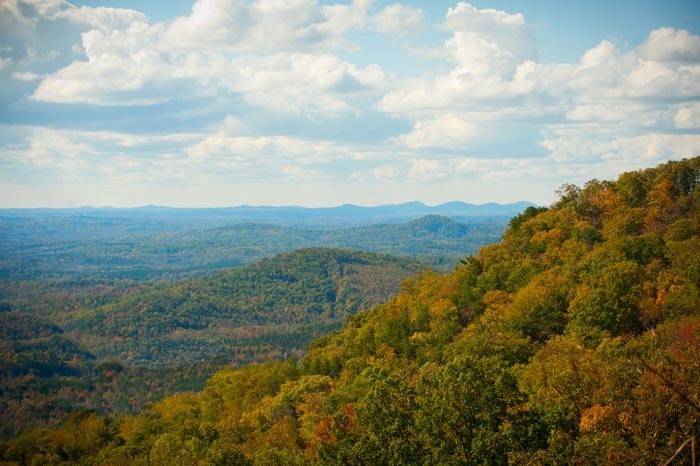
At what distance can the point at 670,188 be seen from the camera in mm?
87000

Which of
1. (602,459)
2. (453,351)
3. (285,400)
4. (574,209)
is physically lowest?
(285,400)

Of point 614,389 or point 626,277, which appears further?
point 626,277

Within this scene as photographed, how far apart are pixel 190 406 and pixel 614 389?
75.2 m

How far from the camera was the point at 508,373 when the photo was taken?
117 feet

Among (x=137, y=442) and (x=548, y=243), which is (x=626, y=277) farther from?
(x=137, y=442)

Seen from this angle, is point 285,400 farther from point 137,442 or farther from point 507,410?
point 507,410

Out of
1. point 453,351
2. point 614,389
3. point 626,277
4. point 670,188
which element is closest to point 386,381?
point 614,389

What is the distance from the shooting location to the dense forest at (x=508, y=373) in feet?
97.7

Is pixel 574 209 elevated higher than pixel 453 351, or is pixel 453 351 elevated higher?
pixel 574 209

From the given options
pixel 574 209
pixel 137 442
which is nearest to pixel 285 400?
pixel 137 442

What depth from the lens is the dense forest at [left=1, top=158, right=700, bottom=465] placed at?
29766 mm

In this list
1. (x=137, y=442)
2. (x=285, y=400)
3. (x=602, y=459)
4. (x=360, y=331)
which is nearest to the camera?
(x=602, y=459)

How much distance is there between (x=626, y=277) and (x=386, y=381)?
3447 centimetres

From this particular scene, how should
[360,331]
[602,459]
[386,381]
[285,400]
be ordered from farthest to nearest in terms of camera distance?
[360,331] → [285,400] → [386,381] → [602,459]
